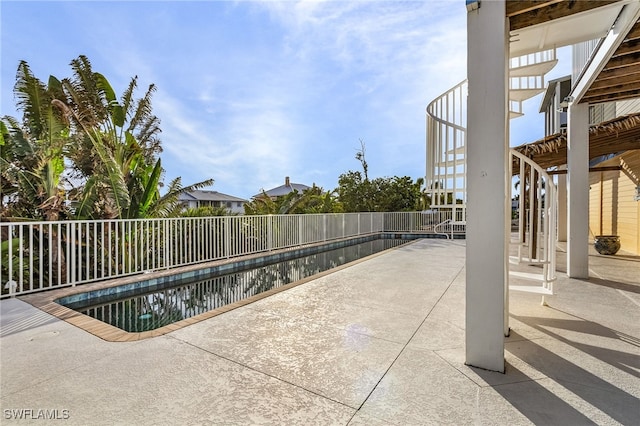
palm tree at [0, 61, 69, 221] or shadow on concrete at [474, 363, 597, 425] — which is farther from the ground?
palm tree at [0, 61, 69, 221]

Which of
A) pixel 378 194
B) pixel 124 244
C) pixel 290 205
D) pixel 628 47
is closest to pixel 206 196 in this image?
pixel 378 194

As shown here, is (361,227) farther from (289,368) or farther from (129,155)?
(289,368)

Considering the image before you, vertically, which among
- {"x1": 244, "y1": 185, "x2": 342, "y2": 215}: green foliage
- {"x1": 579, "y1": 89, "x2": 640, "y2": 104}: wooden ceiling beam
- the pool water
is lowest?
the pool water

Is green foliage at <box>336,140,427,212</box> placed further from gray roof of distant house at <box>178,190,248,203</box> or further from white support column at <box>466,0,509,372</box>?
white support column at <box>466,0,509,372</box>

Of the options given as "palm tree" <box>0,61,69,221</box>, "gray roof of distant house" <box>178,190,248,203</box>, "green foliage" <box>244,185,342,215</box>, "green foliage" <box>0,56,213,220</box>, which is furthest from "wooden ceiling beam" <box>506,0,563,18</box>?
"gray roof of distant house" <box>178,190,248,203</box>

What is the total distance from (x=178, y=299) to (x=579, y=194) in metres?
6.84

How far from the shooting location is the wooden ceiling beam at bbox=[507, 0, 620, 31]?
2287 millimetres

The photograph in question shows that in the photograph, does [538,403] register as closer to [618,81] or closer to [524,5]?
[524,5]

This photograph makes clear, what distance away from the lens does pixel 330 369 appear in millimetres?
2115

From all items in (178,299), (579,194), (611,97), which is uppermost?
(611,97)

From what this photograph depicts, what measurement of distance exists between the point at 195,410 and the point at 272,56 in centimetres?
1287

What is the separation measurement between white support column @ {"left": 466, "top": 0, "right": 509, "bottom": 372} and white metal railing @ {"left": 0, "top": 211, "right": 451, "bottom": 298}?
5271 mm

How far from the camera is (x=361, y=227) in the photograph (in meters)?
14.0

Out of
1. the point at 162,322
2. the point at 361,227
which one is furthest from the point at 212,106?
the point at 162,322
